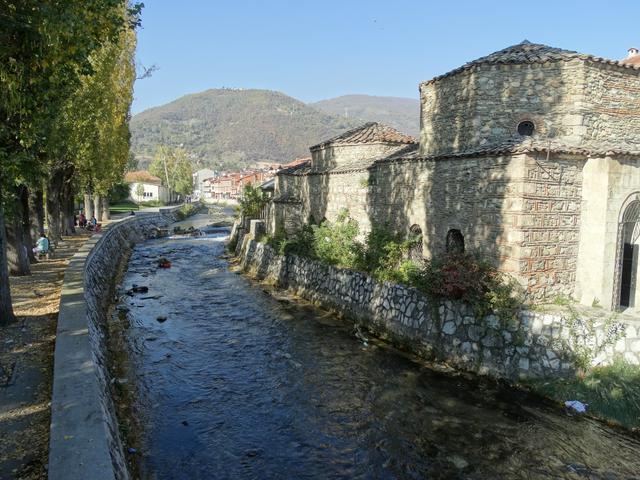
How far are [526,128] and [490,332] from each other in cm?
556

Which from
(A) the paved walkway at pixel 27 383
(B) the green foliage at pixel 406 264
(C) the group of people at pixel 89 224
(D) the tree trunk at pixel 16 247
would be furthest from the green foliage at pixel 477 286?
(C) the group of people at pixel 89 224

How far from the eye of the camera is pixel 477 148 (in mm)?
12102

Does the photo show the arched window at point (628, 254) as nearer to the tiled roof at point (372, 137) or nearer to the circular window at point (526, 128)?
the circular window at point (526, 128)

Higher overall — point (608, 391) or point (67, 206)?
point (67, 206)

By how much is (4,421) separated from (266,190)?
24273 mm

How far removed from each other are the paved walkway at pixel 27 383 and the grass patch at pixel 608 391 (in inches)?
357

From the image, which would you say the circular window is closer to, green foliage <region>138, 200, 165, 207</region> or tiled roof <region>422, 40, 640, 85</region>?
tiled roof <region>422, 40, 640, 85</region>

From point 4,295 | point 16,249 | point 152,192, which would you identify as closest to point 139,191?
point 152,192

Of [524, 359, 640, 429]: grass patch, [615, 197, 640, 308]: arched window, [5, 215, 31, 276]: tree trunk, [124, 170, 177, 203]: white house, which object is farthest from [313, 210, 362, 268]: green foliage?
[124, 170, 177, 203]: white house

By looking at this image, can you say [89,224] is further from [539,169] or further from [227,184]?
[227,184]

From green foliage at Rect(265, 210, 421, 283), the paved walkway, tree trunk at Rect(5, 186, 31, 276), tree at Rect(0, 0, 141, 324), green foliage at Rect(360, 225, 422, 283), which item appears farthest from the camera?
tree trunk at Rect(5, 186, 31, 276)

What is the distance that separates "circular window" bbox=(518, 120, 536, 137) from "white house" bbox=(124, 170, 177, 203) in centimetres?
7722

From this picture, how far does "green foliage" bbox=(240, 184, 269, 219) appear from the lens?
29734 millimetres

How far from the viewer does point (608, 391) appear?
8984 millimetres
